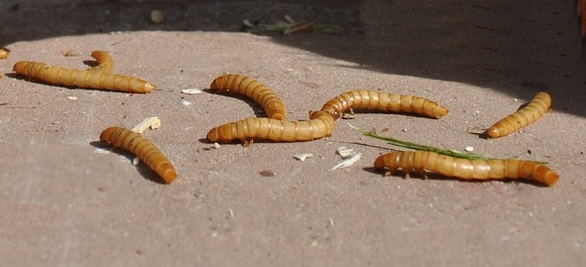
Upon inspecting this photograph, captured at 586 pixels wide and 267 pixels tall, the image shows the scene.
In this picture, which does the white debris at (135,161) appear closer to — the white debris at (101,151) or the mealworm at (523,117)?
the white debris at (101,151)

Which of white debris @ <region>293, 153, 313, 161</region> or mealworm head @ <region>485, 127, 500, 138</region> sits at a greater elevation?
mealworm head @ <region>485, 127, 500, 138</region>

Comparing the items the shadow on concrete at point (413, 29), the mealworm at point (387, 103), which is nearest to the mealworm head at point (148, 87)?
the mealworm at point (387, 103)

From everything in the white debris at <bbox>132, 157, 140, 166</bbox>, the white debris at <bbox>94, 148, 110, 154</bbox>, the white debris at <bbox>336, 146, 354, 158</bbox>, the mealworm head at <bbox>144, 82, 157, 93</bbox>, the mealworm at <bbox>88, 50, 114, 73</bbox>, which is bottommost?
the mealworm at <bbox>88, 50, 114, 73</bbox>

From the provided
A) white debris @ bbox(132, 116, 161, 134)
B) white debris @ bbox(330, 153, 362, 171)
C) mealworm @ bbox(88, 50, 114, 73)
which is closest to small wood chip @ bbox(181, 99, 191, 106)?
white debris @ bbox(132, 116, 161, 134)

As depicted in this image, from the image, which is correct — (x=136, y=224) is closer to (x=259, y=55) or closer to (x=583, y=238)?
(x=583, y=238)

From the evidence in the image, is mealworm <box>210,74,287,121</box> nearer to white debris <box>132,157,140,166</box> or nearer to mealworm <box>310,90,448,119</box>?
mealworm <box>310,90,448,119</box>

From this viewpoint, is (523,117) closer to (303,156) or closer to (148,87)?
(303,156)

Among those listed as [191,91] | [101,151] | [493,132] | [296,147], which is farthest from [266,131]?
[493,132]
